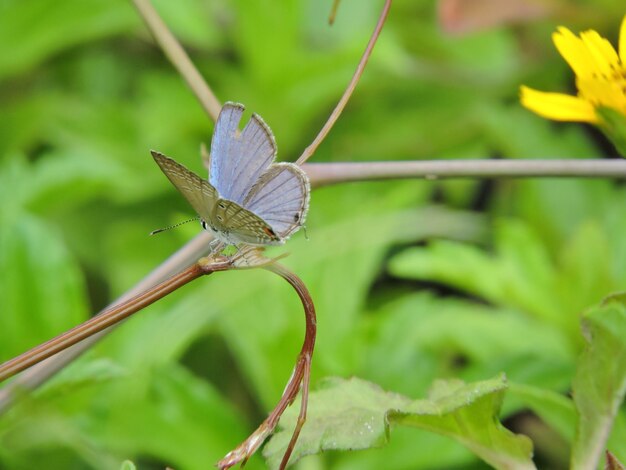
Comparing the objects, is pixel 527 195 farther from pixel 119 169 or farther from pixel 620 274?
pixel 119 169

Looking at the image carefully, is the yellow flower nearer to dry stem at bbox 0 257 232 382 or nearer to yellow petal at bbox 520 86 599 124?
yellow petal at bbox 520 86 599 124

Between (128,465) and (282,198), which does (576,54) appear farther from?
(128,465)

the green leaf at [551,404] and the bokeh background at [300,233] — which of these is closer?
the green leaf at [551,404]

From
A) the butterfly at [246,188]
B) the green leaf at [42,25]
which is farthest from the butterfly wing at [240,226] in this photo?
the green leaf at [42,25]

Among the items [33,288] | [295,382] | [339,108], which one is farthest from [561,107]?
[33,288]

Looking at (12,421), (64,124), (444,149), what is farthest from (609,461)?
(64,124)

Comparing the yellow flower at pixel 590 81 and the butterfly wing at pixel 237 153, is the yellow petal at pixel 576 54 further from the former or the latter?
the butterfly wing at pixel 237 153
